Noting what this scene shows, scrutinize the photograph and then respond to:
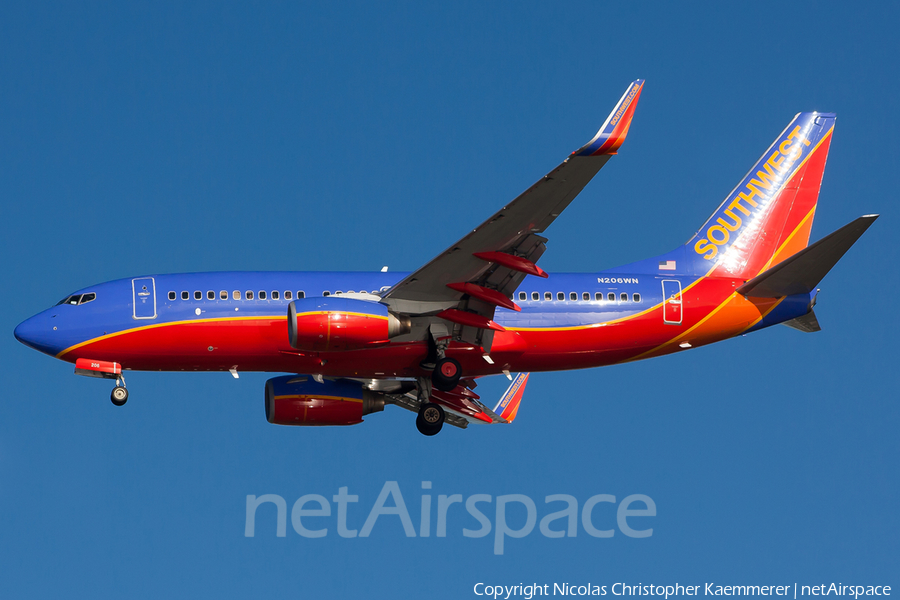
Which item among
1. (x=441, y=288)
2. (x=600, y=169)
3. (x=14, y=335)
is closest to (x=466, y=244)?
(x=441, y=288)

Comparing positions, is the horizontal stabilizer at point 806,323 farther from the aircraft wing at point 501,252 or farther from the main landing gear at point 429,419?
the main landing gear at point 429,419

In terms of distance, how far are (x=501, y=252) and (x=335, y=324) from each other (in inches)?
208

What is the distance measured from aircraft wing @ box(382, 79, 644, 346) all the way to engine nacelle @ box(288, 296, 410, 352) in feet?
3.15

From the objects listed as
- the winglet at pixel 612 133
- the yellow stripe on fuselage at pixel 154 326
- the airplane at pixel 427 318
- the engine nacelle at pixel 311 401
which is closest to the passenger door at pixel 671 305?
the airplane at pixel 427 318

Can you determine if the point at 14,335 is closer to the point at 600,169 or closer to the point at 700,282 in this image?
the point at 600,169

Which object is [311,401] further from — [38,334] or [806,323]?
[806,323]

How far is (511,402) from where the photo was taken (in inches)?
1788

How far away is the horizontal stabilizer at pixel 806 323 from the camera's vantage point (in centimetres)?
3944

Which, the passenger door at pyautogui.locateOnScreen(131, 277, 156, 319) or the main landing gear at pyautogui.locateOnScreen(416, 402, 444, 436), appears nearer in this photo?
the passenger door at pyautogui.locateOnScreen(131, 277, 156, 319)

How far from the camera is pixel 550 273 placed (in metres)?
39.6

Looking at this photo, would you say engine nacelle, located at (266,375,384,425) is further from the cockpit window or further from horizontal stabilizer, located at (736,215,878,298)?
horizontal stabilizer, located at (736,215,878,298)

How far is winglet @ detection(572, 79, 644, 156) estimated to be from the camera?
96.5 ft

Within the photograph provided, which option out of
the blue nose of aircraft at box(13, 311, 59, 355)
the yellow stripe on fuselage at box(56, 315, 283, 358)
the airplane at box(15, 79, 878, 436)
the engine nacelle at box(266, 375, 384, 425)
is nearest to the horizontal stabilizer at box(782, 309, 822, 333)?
the airplane at box(15, 79, 878, 436)

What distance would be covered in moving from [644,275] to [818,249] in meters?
5.91
